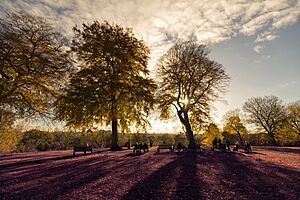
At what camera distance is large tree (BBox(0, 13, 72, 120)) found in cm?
1747

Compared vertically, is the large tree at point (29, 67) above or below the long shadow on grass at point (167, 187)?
above

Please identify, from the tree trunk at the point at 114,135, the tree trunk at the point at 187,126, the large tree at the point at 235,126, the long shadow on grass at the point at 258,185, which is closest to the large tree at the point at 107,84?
the tree trunk at the point at 114,135

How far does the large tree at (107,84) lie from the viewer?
21.8 meters

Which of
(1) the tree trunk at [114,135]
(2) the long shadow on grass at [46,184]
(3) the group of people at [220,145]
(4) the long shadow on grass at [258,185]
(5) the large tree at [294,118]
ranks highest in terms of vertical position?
(5) the large tree at [294,118]

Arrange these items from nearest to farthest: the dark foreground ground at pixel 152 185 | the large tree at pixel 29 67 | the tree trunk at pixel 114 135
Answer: the dark foreground ground at pixel 152 185
the large tree at pixel 29 67
the tree trunk at pixel 114 135

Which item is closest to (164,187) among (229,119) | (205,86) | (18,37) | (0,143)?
(18,37)

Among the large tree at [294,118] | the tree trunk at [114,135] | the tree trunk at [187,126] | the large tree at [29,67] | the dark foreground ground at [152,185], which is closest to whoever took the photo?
the dark foreground ground at [152,185]

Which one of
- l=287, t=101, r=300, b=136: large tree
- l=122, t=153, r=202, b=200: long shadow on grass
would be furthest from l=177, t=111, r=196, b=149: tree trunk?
l=287, t=101, r=300, b=136: large tree

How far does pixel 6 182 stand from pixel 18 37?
44.6ft

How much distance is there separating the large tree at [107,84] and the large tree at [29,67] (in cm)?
205

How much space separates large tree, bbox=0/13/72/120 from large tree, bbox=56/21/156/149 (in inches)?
80.7

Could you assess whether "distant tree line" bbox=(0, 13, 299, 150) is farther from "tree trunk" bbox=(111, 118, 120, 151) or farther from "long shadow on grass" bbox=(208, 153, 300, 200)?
"long shadow on grass" bbox=(208, 153, 300, 200)

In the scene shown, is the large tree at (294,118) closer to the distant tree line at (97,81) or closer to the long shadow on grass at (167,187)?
the distant tree line at (97,81)

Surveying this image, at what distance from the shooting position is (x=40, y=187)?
8156mm
